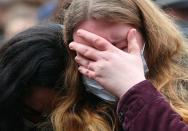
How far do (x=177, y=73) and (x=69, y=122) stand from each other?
0.60 m

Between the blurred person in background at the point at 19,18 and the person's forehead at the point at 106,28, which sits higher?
the person's forehead at the point at 106,28

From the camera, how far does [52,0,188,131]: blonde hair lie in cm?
405

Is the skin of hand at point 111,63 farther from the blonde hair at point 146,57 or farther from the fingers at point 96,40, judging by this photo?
the blonde hair at point 146,57

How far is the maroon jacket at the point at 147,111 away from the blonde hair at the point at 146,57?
10.5 inches

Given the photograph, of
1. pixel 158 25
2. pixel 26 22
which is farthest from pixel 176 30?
pixel 26 22

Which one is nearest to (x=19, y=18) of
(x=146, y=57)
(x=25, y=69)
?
(x=25, y=69)

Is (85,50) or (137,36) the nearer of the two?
(85,50)

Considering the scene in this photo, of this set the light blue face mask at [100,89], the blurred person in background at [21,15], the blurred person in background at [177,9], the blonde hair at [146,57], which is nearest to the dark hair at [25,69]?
the blonde hair at [146,57]

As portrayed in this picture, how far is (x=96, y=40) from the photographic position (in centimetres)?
385

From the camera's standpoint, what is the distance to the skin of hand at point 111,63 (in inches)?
149

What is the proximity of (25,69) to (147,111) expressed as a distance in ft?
2.96

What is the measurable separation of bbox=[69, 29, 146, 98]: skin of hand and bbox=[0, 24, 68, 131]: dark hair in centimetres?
48

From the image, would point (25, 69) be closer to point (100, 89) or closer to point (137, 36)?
point (100, 89)

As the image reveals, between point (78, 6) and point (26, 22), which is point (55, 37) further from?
point (26, 22)
